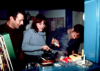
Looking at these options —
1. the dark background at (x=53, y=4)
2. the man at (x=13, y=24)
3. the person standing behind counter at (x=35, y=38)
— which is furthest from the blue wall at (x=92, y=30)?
the dark background at (x=53, y=4)

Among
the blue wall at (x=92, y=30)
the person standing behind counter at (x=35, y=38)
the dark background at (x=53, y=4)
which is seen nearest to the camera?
the blue wall at (x=92, y=30)

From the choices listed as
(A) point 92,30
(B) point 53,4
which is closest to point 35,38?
(A) point 92,30

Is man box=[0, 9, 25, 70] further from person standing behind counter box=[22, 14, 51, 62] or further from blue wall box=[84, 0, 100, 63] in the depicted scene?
blue wall box=[84, 0, 100, 63]

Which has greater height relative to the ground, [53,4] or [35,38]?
[53,4]

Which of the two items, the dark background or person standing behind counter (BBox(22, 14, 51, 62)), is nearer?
person standing behind counter (BBox(22, 14, 51, 62))

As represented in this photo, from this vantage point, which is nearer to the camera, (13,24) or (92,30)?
(92,30)

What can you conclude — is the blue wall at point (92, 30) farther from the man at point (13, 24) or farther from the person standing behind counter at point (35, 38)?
the man at point (13, 24)

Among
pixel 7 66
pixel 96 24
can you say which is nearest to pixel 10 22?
pixel 7 66

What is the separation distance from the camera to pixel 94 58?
2043 mm

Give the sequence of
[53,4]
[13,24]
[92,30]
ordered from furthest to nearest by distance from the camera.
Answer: [53,4] → [13,24] → [92,30]

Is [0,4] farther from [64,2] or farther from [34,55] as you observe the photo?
[34,55]

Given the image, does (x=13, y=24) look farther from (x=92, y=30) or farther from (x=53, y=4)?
(x=53, y=4)

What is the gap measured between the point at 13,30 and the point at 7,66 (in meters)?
1.64

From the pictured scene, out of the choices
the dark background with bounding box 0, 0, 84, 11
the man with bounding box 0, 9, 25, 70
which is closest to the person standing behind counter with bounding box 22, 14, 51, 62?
the man with bounding box 0, 9, 25, 70
